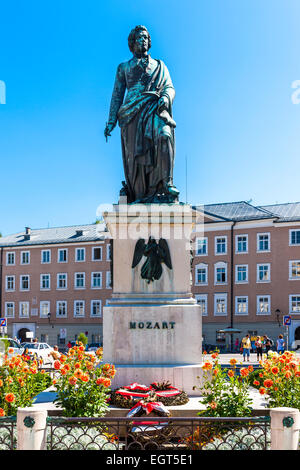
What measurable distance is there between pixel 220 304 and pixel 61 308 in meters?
18.7

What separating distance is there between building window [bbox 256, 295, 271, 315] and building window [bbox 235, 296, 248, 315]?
128cm

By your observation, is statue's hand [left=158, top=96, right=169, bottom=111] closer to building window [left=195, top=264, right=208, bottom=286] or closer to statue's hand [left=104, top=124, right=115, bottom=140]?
Result: statue's hand [left=104, top=124, right=115, bottom=140]

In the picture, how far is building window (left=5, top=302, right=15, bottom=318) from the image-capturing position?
6994 centimetres

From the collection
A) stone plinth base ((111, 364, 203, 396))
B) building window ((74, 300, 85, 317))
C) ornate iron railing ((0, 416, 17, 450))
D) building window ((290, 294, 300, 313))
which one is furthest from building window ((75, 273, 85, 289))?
ornate iron railing ((0, 416, 17, 450))

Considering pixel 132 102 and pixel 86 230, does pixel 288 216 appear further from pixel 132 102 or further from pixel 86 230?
pixel 132 102

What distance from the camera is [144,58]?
12.2 metres

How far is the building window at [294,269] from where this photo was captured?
55.9 metres

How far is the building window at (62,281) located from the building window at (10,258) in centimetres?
653

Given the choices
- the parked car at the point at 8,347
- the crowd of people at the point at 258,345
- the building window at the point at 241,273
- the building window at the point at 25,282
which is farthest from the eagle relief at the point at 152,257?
the building window at the point at 25,282

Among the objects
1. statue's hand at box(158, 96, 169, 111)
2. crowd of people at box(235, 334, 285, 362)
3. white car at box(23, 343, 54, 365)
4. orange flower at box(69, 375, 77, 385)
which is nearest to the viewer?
orange flower at box(69, 375, 77, 385)

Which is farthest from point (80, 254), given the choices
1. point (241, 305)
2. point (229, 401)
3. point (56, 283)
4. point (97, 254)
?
point (229, 401)
